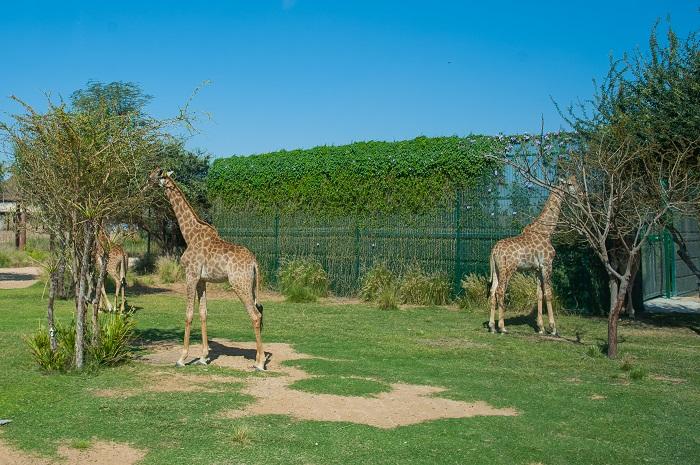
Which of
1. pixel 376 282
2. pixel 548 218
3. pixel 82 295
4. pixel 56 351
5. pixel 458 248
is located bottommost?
pixel 56 351

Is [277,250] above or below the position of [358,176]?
below

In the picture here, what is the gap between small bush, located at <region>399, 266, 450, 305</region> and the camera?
19578 mm

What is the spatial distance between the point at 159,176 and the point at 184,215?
0.72 m

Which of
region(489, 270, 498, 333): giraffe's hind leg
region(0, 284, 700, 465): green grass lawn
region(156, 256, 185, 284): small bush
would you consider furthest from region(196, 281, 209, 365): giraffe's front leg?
region(156, 256, 185, 284): small bush

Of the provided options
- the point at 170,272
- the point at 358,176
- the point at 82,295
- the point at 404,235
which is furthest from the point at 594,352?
the point at 170,272

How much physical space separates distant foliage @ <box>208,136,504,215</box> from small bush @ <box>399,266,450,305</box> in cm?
208

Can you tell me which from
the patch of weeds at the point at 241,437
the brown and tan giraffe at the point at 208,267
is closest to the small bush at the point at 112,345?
the brown and tan giraffe at the point at 208,267

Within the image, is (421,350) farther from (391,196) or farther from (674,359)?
(391,196)

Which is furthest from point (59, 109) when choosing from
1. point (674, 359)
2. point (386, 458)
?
point (674, 359)

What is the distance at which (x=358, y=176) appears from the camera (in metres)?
22.4

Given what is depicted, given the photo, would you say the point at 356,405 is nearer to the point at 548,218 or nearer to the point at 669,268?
the point at 548,218

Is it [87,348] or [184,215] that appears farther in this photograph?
[184,215]

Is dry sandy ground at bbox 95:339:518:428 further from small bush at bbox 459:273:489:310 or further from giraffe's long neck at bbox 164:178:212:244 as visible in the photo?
small bush at bbox 459:273:489:310

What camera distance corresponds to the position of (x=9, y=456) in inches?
257
